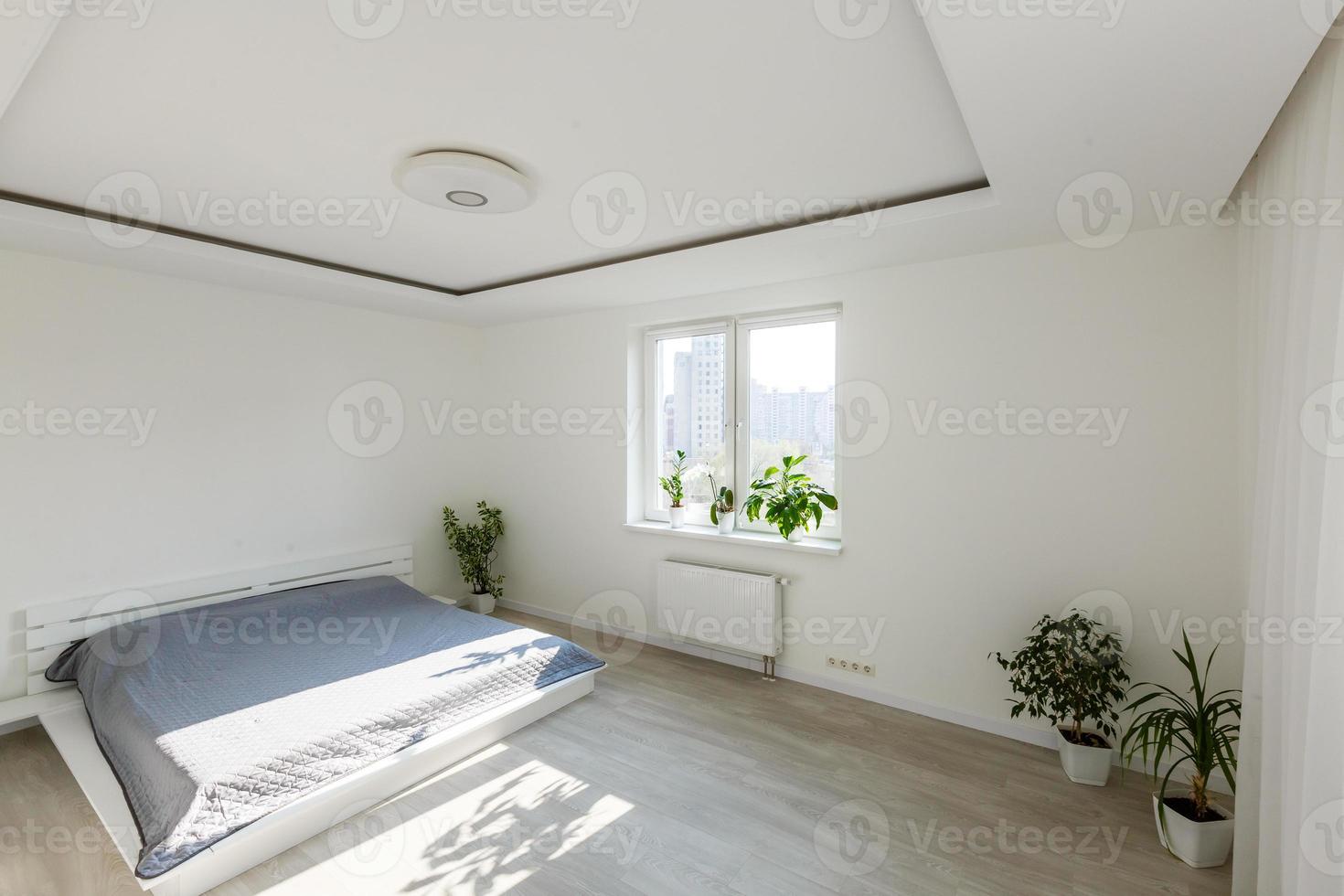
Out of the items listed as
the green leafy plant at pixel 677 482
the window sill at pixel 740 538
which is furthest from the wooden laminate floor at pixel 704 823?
the green leafy plant at pixel 677 482

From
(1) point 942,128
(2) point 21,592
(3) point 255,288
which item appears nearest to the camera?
(1) point 942,128

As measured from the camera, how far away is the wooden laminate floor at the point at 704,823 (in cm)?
209

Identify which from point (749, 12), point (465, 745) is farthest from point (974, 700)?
point (749, 12)

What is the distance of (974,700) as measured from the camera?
313 centimetres

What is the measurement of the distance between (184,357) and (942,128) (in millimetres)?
4244

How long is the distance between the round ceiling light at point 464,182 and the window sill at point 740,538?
2367 millimetres

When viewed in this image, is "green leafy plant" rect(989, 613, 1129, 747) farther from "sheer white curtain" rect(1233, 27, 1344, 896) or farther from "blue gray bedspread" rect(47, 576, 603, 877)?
"blue gray bedspread" rect(47, 576, 603, 877)

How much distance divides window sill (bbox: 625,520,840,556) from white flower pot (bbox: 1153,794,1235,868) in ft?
5.81

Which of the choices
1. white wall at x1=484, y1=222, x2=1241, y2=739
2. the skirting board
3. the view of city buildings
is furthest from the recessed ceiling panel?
the skirting board

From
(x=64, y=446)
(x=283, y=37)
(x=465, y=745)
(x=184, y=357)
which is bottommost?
(x=465, y=745)

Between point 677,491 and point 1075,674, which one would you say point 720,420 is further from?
point 1075,674

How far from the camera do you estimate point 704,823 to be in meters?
2.41

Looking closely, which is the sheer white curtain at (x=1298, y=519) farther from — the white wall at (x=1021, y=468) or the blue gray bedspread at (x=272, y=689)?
the blue gray bedspread at (x=272, y=689)

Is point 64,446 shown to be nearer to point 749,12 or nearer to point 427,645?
point 427,645
